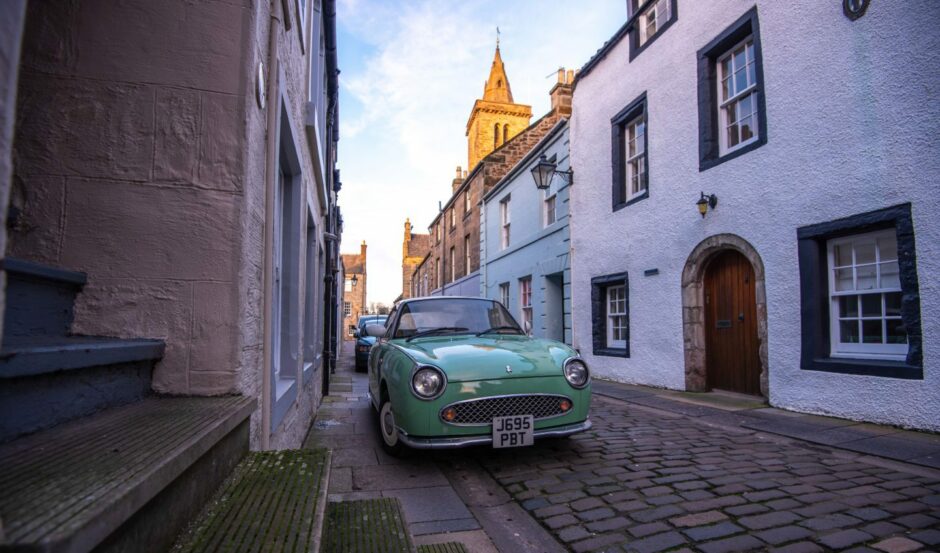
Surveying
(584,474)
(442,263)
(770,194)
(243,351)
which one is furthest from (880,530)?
(442,263)

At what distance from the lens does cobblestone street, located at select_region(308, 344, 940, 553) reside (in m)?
2.64

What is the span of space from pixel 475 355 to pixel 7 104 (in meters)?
3.72

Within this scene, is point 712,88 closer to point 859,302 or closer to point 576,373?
point 859,302

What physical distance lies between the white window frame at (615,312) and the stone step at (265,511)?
341 inches

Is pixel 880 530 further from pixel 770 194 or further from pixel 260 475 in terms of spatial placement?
pixel 770 194

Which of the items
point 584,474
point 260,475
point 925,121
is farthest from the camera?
point 925,121

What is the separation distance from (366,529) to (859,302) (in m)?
6.08

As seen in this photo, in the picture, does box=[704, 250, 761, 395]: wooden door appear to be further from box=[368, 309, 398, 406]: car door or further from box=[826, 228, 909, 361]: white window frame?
box=[368, 309, 398, 406]: car door

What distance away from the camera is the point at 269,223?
2770 mm

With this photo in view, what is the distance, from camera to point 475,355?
425cm

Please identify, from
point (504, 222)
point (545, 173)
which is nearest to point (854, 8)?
point (545, 173)

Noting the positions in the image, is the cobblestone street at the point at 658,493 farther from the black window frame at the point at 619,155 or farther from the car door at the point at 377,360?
the black window frame at the point at 619,155

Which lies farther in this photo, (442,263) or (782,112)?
(442,263)

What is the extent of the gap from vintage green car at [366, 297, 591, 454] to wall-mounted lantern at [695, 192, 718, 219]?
4.27 meters
